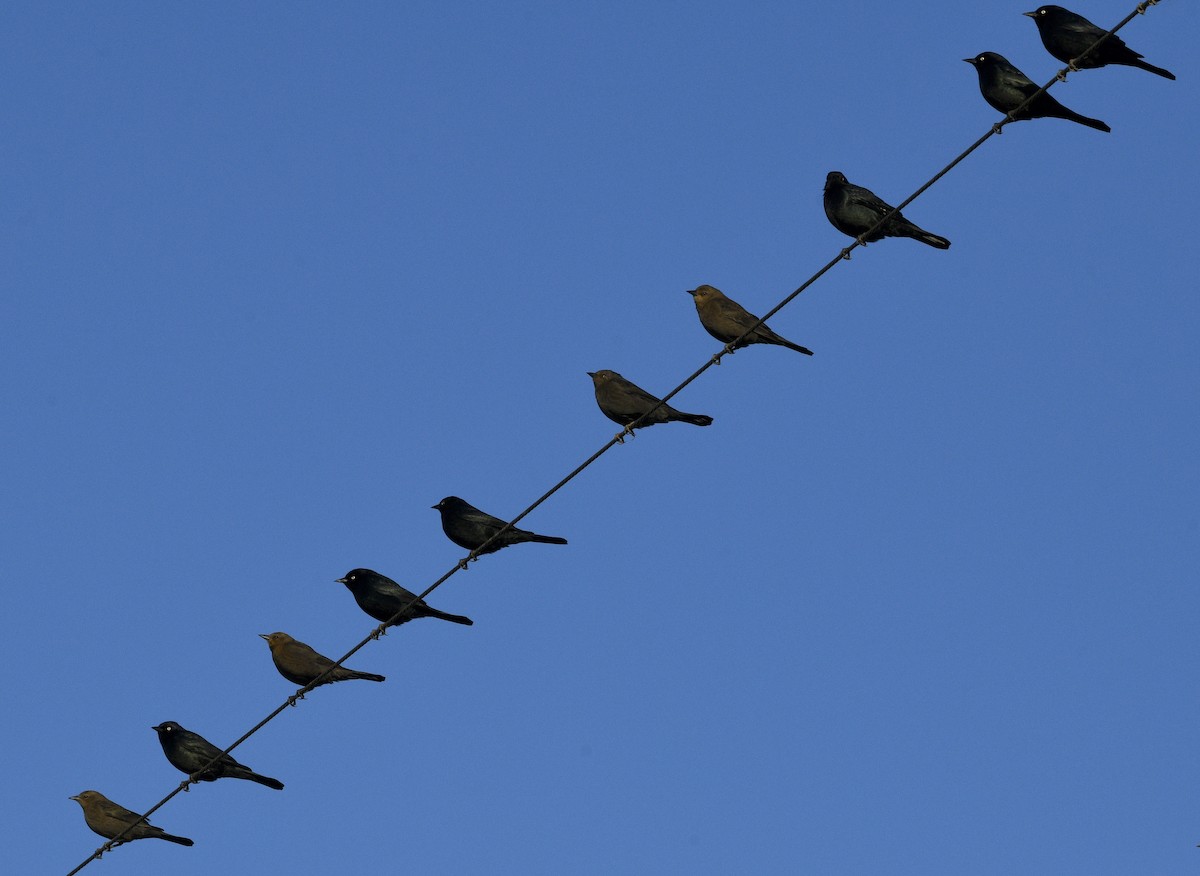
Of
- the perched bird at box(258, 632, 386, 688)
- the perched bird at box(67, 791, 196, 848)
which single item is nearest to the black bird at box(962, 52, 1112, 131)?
the perched bird at box(258, 632, 386, 688)

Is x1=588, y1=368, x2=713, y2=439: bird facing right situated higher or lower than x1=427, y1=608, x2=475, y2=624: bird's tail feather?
higher

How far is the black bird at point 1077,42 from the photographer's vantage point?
39.8ft

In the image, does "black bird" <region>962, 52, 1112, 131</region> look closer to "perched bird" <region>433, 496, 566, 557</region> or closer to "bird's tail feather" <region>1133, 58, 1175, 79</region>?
"bird's tail feather" <region>1133, 58, 1175, 79</region>

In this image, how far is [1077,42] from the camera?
1275cm

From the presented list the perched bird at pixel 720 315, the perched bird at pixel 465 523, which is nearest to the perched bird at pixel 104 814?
the perched bird at pixel 465 523

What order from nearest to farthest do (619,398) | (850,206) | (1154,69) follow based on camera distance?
(1154,69), (850,206), (619,398)

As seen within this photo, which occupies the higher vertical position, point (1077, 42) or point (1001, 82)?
point (1001, 82)

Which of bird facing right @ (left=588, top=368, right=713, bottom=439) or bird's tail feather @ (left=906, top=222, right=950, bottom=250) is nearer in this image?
bird's tail feather @ (left=906, top=222, right=950, bottom=250)

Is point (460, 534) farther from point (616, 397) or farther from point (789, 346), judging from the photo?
point (789, 346)

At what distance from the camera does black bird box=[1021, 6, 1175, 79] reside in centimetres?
1213

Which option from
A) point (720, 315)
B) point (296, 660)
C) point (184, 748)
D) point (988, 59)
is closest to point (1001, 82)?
point (988, 59)

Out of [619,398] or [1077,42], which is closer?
[1077,42]

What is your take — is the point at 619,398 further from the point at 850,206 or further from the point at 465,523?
the point at 850,206

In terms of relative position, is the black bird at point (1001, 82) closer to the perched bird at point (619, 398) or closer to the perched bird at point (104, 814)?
the perched bird at point (619, 398)
